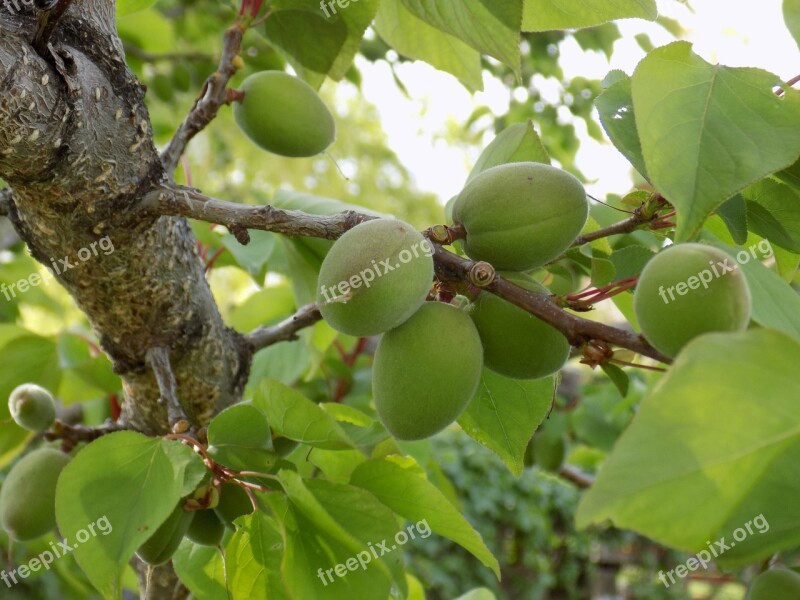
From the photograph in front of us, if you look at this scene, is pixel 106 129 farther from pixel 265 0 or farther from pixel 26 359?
pixel 26 359

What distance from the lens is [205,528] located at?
3.21 feet

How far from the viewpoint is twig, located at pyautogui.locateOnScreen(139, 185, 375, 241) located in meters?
0.82

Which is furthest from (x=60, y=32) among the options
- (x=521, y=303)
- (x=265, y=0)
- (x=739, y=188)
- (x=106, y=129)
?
(x=739, y=188)

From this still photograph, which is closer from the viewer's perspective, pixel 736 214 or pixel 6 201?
pixel 736 214

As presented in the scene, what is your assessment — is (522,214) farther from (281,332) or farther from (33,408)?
(33,408)

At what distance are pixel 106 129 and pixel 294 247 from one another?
14.4 inches

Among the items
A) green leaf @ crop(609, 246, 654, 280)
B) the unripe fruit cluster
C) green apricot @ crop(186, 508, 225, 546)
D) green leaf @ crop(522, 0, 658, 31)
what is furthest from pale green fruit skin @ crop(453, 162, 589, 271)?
green apricot @ crop(186, 508, 225, 546)

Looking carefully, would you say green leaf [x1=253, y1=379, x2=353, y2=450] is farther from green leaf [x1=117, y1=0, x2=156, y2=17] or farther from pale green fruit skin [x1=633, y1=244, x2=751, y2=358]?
green leaf [x1=117, y1=0, x2=156, y2=17]

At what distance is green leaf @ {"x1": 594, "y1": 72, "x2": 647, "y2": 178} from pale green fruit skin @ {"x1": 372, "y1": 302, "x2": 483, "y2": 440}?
0.23 m

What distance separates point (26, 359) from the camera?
140 centimetres

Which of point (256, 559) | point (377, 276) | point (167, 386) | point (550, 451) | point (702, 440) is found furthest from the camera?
point (550, 451)

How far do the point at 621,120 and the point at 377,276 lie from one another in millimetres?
308

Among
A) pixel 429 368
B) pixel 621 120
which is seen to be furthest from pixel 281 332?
pixel 621 120

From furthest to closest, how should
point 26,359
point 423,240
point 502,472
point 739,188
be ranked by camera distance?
point 502,472 → point 26,359 → point 423,240 → point 739,188
